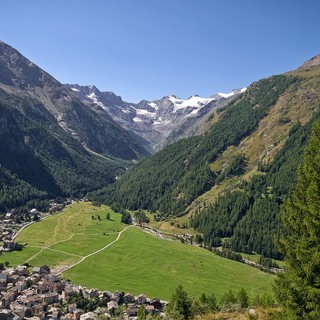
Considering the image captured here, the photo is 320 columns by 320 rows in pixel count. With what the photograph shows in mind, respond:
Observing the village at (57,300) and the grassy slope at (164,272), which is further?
the grassy slope at (164,272)

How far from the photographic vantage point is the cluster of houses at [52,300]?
330 ft

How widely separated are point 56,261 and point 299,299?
137259 millimetres

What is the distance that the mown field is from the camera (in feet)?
440

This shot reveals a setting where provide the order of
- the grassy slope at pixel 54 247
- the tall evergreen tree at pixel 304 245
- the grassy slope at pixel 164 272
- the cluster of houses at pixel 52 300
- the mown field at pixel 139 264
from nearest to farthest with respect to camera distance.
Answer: the tall evergreen tree at pixel 304 245
the cluster of houses at pixel 52 300
the grassy slope at pixel 164 272
the mown field at pixel 139 264
the grassy slope at pixel 54 247

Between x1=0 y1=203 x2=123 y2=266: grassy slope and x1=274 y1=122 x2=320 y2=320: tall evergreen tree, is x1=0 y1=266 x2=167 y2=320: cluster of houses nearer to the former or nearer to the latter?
x1=0 y1=203 x2=123 y2=266: grassy slope

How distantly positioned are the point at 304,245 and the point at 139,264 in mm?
135798

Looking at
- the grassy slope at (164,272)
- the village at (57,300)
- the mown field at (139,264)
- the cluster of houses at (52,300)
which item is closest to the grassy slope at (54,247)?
the mown field at (139,264)

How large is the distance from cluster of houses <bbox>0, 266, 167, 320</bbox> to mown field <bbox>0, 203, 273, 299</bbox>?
35.4 ft

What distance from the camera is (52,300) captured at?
366 feet

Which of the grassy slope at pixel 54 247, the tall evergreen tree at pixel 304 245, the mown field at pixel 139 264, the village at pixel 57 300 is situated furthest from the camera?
the grassy slope at pixel 54 247

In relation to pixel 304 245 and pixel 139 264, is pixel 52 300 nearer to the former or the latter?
pixel 139 264

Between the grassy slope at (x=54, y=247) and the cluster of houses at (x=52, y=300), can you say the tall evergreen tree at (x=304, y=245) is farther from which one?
the grassy slope at (x=54, y=247)

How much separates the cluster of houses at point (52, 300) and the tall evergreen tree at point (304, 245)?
70.8 metres

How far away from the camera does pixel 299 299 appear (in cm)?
2934
